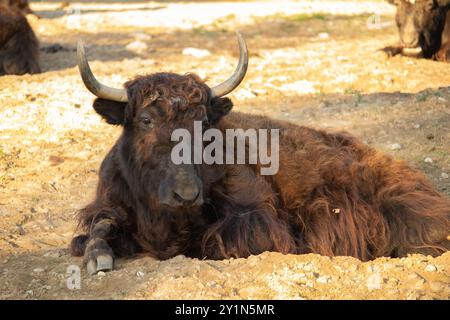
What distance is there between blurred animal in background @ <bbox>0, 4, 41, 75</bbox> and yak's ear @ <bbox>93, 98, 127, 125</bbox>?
694cm

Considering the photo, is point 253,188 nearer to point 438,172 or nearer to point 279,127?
point 279,127

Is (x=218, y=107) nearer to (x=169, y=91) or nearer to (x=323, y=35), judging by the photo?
(x=169, y=91)

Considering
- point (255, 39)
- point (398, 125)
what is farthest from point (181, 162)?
point (255, 39)

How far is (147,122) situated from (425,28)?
891 centimetres

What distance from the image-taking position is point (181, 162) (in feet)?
17.9

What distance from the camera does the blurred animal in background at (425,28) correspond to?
13180 millimetres

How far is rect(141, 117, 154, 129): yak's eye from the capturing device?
5695 millimetres

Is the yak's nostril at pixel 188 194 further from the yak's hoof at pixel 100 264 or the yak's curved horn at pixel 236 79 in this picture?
the yak's curved horn at pixel 236 79

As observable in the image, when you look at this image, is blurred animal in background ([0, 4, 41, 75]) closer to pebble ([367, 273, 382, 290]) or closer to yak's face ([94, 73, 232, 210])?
yak's face ([94, 73, 232, 210])

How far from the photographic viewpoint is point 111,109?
5.97m

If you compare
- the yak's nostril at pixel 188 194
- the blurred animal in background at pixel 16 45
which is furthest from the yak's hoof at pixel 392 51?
the yak's nostril at pixel 188 194

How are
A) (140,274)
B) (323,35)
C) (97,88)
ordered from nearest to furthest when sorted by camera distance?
(140,274) → (97,88) → (323,35)

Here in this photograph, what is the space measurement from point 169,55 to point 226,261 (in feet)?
29.4

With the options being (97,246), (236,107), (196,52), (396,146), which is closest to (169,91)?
(97,246)
